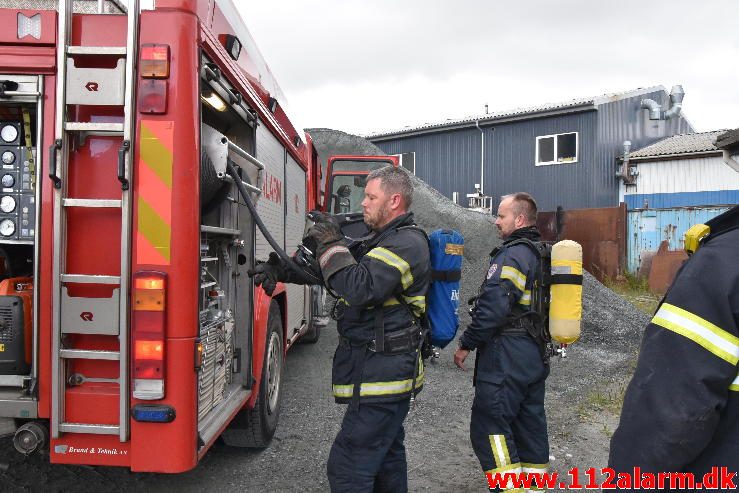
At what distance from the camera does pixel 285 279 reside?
9.72 feet

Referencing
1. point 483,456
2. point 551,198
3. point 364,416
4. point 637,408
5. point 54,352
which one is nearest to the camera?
point 637,408

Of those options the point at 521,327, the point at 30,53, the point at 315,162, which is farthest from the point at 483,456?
the point at 315,162

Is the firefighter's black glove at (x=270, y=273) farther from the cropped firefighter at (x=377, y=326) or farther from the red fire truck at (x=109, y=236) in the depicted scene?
the red fire truck at (x=109, y=236)

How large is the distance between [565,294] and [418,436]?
79.0 inches

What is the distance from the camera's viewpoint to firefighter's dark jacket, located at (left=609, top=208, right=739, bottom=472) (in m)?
1.30

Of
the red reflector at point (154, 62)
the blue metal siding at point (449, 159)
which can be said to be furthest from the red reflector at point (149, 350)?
the blue metal siding at point (449, 159)

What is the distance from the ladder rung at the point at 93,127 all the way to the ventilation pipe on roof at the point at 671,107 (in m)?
21.7

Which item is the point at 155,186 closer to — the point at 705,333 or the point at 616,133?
the point at 705,333

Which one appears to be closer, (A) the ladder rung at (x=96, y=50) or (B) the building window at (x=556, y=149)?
(A) the ladder rung at (x=96, y=50)

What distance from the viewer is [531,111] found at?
61.8ft

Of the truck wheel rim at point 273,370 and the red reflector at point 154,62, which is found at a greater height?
the red reflector at point 154,62

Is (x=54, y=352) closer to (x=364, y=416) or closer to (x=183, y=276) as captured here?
(x=183, y=276)

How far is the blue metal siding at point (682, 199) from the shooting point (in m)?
16.8

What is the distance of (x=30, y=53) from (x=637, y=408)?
2.71 meters
